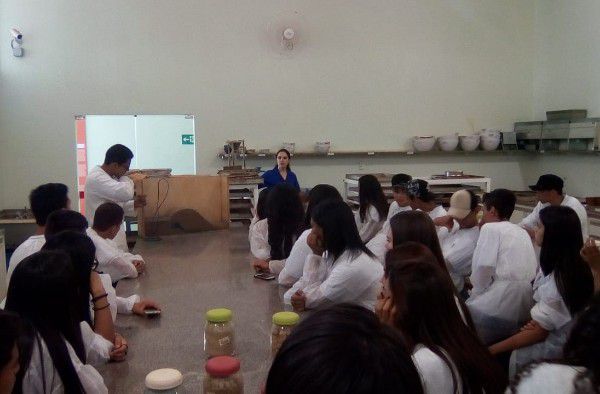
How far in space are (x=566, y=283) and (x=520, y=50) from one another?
5334 mm

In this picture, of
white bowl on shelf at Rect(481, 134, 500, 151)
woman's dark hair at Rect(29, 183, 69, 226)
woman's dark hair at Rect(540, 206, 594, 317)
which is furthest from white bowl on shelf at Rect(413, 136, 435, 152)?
woman's dark hair at Rect(29, 183, 69, 226)

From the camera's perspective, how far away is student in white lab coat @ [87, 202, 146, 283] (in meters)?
2.51

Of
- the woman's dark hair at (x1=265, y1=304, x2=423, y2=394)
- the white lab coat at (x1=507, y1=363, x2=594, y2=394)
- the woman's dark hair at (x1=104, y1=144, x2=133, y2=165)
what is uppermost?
the woman's dark hair at (x1=104, y1=144, x2=133, y2=165)

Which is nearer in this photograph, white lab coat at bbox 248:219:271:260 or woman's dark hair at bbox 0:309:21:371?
woman's dark hair at bbox 0:309:21:371

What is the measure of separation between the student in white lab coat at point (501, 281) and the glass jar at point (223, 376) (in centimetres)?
163

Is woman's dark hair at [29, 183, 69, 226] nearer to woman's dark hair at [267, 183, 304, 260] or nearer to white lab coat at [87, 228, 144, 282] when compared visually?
white lab coat at [87, 228, 144, 282]

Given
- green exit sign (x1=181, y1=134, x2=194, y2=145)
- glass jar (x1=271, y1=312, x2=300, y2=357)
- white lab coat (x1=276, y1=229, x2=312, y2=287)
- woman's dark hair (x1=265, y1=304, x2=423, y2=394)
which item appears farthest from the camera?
green exit sign (x1=181, y1=134, x2=194, y2=145)

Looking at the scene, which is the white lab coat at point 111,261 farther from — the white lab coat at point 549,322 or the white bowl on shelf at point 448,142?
the white bowl on shelf at point 448,142

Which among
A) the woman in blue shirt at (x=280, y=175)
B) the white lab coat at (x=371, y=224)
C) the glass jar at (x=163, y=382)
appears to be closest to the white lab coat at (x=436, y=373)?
the glass jar at (x=163, y=382)

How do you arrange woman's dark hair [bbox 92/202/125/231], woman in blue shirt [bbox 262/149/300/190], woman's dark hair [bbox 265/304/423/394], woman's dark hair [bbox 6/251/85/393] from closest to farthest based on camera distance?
1. woman's dark hair [bbox 265/304/423/394]
2. woman's dark hair [bbox 6/251/85/393]
3. woman's dark hair [bbox 92/202/125/231]
4. woman in blue shirt [bbox 262/149/300/190]

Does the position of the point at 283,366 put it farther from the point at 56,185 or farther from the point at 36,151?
the point at 36,151

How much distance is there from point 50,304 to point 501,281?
2077 millimetres

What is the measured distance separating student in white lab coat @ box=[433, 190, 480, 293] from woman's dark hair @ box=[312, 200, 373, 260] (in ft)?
3.99

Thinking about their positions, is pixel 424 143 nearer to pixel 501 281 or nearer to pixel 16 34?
pixel 501 281
